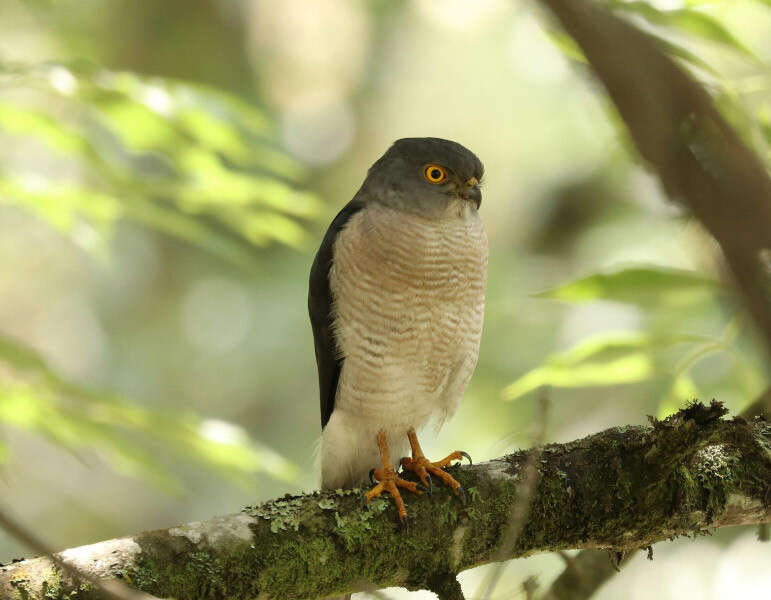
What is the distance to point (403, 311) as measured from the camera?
4086mm

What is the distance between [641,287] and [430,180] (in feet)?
5.46

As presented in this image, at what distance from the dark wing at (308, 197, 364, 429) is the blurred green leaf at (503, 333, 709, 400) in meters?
1.24

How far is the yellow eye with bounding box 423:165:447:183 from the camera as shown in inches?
173

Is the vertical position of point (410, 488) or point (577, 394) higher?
point (577, 394)

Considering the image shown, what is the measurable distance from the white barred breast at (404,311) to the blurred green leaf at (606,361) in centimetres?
83

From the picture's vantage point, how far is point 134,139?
4.03m

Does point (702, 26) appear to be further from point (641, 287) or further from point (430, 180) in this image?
point (430, 180)

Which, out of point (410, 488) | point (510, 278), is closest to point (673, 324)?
point (410, 488)

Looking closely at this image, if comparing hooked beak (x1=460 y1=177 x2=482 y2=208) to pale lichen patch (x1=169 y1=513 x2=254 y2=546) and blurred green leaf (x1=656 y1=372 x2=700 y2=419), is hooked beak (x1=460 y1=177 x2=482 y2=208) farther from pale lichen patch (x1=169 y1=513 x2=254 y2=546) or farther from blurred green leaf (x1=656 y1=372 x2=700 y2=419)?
pale lichen patch (x1=169 y1=513 x2=254 y2=546)

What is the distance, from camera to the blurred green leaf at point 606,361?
10.5 feet

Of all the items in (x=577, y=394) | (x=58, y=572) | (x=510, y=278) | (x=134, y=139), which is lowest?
(x=58, y=572)

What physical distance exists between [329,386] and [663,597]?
6.35 metres

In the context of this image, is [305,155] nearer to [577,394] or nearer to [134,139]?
[577,394]

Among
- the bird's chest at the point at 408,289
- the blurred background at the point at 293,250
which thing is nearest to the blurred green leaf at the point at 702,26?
the bird's chest at the point at 408,289
